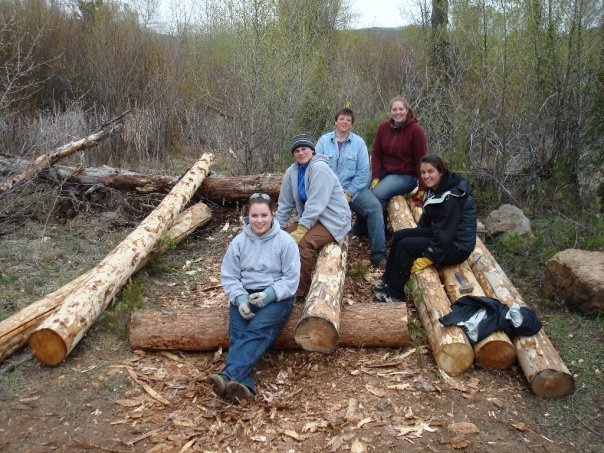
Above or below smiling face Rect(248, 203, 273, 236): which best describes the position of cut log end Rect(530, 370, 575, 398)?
below

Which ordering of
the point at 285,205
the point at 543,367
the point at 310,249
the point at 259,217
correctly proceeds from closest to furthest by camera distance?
the point at 543,367 → the point at 259,217 → the point at 310,249 → the point at 285,205

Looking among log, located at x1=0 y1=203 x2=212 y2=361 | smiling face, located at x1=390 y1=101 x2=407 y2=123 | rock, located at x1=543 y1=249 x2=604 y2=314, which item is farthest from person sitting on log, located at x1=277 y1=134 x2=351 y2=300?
rock, located at x1=543 y1=249 x2=604 y2=314

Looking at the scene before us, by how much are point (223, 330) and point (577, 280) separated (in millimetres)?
3375

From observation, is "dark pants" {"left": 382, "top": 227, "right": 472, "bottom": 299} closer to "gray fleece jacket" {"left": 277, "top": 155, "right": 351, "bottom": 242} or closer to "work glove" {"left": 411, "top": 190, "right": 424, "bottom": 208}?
"gray fleece jacket" {"left": 277, "top": 155, "right": 351, "bottom": 242}

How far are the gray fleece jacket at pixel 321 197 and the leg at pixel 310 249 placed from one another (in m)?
0.06

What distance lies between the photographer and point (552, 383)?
3.88 meters

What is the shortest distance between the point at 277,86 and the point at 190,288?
225 inches

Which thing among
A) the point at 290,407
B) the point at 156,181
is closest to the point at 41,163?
the point at 156,181

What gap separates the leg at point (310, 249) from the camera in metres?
5.26

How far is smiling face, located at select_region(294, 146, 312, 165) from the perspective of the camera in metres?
5.38

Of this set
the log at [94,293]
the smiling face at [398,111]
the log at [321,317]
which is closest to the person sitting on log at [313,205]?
the log at [321,317]

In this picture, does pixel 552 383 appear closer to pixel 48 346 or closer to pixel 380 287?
pixel 380 287

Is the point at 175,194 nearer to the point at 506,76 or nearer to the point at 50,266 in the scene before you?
the point at 50,266

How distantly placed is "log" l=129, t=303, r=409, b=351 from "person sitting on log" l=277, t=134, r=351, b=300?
0.79 metres
